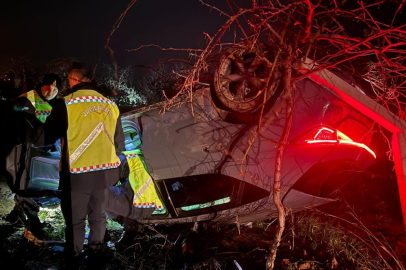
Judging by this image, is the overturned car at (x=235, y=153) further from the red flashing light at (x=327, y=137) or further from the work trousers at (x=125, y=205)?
the work trousers at (x=125, y=205)

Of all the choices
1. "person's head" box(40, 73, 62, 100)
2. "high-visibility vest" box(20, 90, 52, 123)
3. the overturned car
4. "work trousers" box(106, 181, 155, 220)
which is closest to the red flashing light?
the overturned car

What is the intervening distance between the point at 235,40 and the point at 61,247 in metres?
2.98

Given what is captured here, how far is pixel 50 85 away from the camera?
4.19m

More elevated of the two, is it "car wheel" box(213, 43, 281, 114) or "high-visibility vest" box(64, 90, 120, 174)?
"car wheel" box(213, 43, 281, 114)

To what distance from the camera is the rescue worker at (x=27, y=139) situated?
3689mm

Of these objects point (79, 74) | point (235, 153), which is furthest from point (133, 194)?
point (79, 74)

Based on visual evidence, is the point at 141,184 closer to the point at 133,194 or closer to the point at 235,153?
the point at 133,194

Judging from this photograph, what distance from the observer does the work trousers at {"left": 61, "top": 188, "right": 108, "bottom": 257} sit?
3002mm

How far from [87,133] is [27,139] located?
135 cm

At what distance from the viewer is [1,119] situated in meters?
7.02

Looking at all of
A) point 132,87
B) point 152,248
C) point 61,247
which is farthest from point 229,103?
point 132,87

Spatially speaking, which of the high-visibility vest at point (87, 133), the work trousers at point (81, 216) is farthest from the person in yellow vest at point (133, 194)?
the high-visibility vest at point (87, 133)

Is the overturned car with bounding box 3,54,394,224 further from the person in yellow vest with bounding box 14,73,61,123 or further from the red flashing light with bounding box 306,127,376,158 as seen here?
the person in yellow vest with bounding box 14,73,61,123

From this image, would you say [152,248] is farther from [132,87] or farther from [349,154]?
[132,87]
